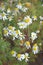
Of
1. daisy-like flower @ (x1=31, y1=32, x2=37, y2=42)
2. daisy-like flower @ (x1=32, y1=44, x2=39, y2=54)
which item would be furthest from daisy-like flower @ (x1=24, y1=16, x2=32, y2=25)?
daisy-like flower @ (x1=32, y1=44, x2=39, y2=54)

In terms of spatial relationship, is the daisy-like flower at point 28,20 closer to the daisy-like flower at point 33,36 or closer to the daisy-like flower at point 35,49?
the daisy-like flower at point 33,36

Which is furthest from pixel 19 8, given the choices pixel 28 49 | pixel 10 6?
pixel 28 49

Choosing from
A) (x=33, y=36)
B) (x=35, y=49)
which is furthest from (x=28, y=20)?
(x=35, y=49)

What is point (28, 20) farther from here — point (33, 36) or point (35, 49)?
point (35, 49)

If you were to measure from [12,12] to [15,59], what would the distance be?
0.73m

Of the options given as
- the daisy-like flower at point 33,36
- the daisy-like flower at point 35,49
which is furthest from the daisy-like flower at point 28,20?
the daisy-like flower at point 35,49

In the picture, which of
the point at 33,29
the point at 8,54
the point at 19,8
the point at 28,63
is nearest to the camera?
the point at 8,54

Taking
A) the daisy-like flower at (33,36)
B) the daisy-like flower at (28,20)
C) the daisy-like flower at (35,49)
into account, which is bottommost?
the daisy-like flower at (35,49)

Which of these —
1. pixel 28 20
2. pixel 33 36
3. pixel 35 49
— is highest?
pixel 28 20

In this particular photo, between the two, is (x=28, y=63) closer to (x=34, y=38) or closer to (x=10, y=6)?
(x=34, y=38)

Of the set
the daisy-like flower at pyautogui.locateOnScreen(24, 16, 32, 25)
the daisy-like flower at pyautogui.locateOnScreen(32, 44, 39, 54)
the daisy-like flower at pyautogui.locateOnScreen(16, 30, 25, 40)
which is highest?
the daisy-like flower at pyautogui.locateOnScreen(24, 16, 32, 25)

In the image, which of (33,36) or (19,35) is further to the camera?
(33,36)

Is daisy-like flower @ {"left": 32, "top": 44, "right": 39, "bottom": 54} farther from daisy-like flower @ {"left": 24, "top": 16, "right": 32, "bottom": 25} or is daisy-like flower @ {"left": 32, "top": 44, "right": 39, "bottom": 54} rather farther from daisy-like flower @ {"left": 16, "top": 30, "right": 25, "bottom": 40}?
daisy-like flower @ {"left": 24, "top": 16, "right": 32, "bottom": 25}

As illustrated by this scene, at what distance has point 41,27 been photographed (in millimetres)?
3258
